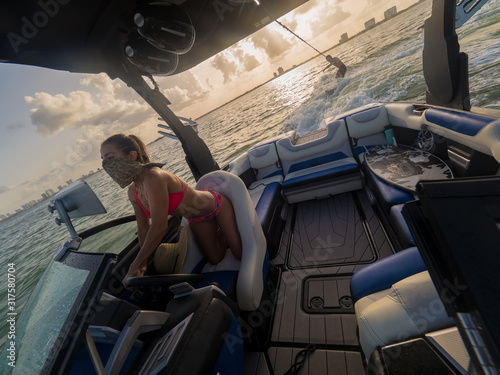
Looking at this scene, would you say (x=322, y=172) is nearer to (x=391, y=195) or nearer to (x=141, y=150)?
(x=391, y=195)

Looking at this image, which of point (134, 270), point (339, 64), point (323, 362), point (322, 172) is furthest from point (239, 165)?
point (339, 64)

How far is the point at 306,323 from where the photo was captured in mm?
1868

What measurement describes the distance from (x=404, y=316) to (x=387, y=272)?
368 millimetres

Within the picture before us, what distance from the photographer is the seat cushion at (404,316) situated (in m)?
0.76

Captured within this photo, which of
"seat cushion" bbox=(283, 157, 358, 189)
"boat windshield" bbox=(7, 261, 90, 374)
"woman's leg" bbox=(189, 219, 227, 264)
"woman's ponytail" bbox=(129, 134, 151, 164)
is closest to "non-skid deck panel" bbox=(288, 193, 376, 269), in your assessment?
"seat cushion" bbox=(283, 157, 358, 189)

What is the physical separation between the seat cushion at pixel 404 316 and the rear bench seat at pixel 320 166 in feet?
8.38

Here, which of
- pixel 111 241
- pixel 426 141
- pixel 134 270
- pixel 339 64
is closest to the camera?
pixel 134 270

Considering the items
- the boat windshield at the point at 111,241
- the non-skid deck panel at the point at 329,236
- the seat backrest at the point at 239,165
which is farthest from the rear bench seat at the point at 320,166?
the boat windshield at the point at 111,241

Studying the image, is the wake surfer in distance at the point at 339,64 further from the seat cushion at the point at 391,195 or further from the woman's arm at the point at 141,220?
the woman's arm at the point at 141,220

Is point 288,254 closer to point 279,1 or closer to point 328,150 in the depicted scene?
point 328,150

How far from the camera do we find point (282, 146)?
3.88 metres

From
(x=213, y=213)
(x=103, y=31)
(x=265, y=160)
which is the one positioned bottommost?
(x=265, y=160)

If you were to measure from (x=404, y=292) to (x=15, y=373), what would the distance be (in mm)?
1457

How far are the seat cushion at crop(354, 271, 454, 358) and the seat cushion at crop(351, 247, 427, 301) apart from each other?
0.22 metres
